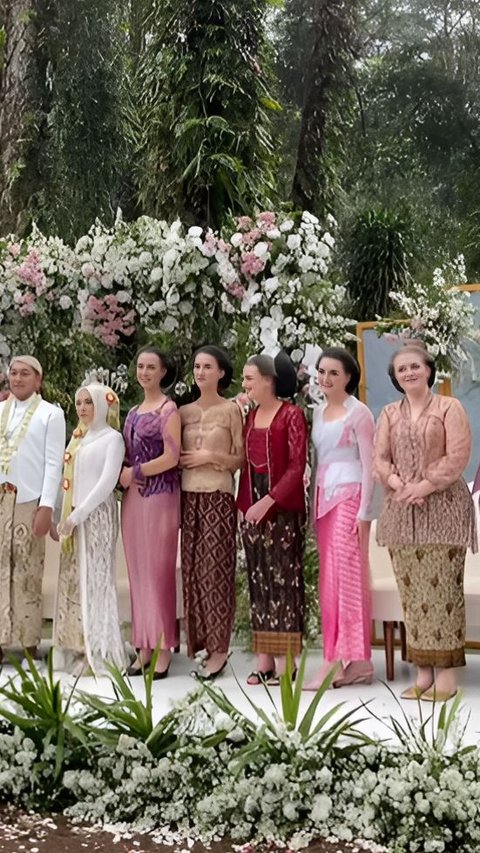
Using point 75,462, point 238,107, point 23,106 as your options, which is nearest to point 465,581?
point 75,462

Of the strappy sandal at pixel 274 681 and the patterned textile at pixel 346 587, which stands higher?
Result: the patterned textile at pixel 346 587

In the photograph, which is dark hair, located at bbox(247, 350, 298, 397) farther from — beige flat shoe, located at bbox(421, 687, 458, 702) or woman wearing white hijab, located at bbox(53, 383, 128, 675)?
beige flat shoe, located at bbox(421, 687, 458, 702)

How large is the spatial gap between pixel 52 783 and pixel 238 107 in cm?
1412

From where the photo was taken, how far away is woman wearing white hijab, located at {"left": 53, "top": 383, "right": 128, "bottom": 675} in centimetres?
594

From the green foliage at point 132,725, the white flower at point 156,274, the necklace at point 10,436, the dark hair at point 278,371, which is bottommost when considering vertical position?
the green foliage at point 132,725

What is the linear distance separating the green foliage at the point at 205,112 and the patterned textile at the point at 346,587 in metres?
11.4

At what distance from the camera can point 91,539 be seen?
600cm

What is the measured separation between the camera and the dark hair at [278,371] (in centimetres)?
575

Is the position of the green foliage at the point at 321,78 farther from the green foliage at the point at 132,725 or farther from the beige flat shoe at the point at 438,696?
the green foliage at the point at 132,725

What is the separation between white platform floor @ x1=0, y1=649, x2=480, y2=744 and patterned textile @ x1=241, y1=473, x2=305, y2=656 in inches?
9.9

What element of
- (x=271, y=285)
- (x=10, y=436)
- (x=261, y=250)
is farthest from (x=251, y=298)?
(x=10, y=436)

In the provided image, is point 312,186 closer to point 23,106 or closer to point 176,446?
point 23,106

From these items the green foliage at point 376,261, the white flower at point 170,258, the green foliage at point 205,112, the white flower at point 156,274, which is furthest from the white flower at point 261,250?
the green foliage at point 376,261

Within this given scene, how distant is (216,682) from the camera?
5.82m
